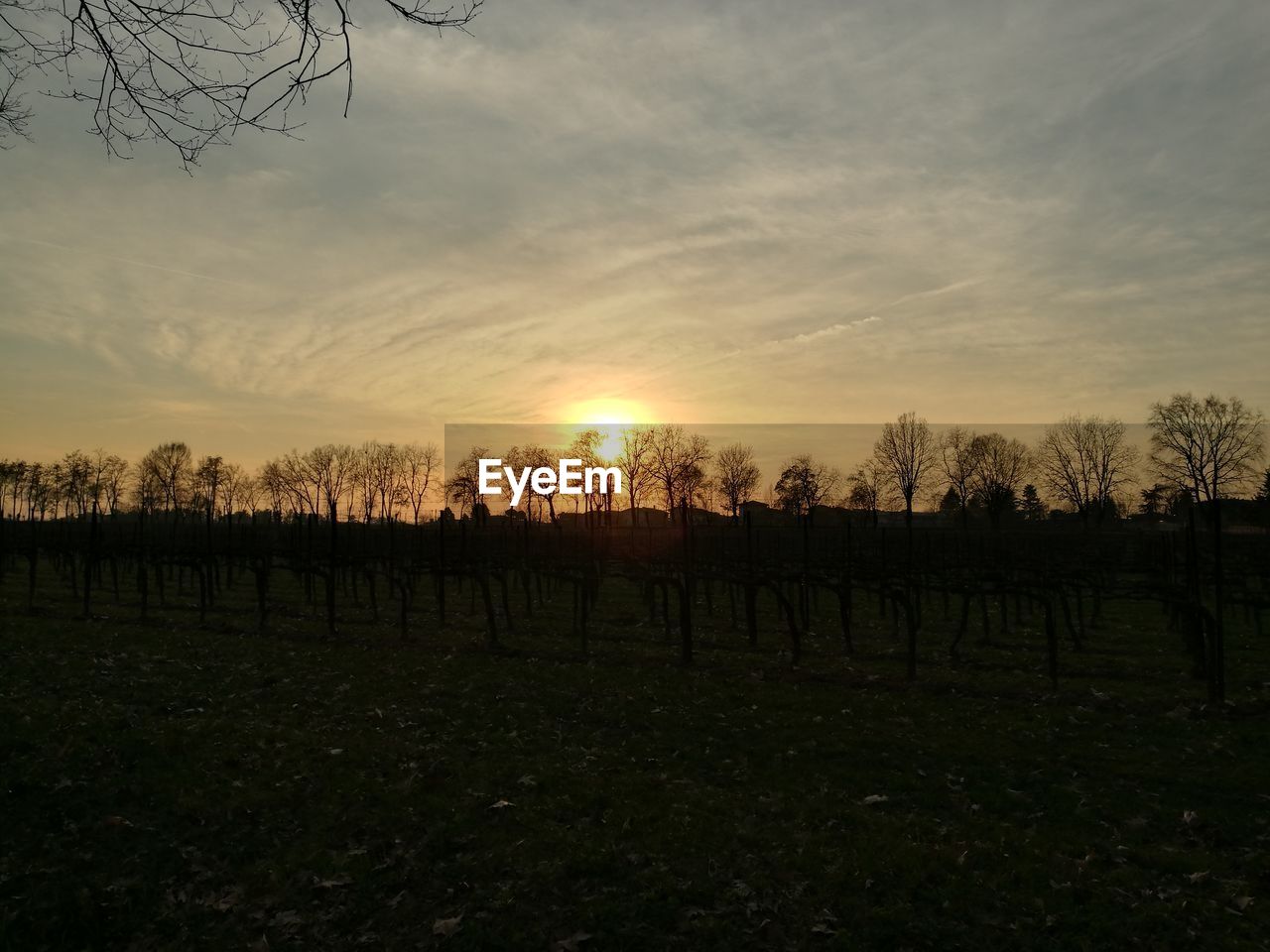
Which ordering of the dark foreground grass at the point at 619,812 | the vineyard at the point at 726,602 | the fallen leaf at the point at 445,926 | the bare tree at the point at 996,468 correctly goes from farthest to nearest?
1. the bare tree at the point at 996,468
2. the vineyard at the point at 726,602
3. the dark foreground grass at the point at 619,812
4. the fallen leaf at the point at 445,926

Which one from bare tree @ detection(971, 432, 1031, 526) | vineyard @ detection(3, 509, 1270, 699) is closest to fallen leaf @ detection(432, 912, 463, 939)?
vineyard @ detection(3, 509, 1270, 699)

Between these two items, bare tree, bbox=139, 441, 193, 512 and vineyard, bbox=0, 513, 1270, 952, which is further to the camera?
bare tree, bbox=139, 441, 193, 512

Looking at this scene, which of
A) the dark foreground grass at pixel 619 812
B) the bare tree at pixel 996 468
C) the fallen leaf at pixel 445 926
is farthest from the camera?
the bare tree at pixel 996 468

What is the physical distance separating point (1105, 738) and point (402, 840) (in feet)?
31.3

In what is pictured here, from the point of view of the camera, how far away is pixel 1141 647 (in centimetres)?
1905

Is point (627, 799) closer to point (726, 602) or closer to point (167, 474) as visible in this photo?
point (726, 602)

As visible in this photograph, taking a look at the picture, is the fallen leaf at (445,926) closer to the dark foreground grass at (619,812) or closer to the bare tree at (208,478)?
the dark foreground grass at (619,812)

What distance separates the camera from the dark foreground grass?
584 centimetres

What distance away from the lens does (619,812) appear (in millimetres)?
7770

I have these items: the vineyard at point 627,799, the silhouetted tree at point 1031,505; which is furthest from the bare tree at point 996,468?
the vineyard at point 627,799

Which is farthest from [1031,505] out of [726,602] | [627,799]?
[627,799]

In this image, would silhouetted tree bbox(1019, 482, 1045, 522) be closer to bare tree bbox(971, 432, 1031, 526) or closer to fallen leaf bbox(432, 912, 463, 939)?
bare tree bbox(971, 432, 1031, 526)

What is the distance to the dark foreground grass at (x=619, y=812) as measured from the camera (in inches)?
230

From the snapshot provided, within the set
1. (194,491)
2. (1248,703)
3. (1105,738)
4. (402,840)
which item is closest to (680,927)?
(402,840)
